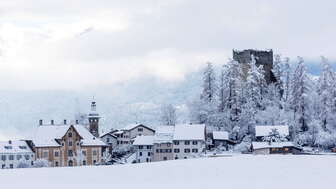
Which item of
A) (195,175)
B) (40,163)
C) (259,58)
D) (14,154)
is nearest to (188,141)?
(259,58)

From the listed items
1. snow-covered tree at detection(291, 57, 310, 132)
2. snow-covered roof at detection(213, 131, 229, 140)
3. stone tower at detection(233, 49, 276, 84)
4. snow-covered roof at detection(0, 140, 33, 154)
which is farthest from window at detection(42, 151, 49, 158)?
snow-covered tree at detection(291, 57, 310, 132)

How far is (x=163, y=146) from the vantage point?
314 feet

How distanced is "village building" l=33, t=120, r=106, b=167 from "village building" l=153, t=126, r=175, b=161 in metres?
8.84

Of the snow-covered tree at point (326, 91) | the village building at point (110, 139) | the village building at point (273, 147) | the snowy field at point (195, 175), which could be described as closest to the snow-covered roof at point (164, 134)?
the village building at point (110, 139)

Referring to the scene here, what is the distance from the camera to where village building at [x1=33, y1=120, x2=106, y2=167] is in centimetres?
9044

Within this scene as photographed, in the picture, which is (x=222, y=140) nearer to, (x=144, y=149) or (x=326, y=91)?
(x=144, y=149)

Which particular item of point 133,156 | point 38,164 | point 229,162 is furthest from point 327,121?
point 229,162

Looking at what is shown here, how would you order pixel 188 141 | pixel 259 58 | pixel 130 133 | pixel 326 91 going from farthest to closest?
pixel 130 133 < pixel 259 58 < pixel 188 141 < pixel 326 91

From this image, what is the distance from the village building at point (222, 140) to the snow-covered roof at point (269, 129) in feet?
18.7

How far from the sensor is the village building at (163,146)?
94.4 meters

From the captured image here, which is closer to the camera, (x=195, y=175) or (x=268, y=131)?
(x=195, y=175)

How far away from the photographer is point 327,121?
8188 centimetres

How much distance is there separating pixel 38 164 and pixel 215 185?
6278 cm

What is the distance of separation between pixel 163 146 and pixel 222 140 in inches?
482
